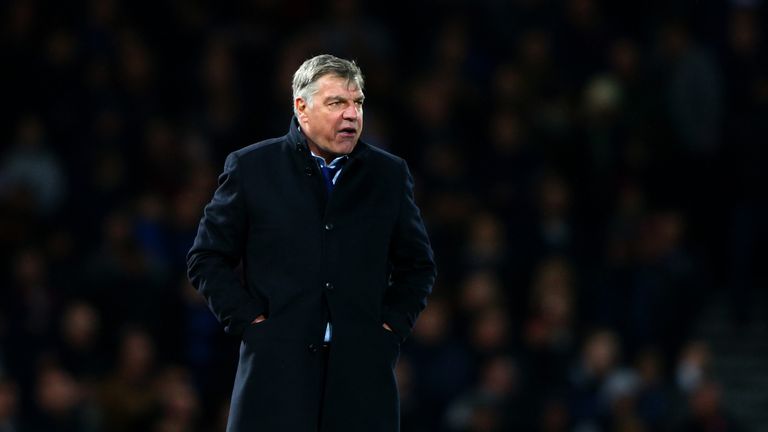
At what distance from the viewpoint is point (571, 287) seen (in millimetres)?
12125

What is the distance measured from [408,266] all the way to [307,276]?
0.42 meters

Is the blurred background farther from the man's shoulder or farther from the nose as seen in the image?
the nose

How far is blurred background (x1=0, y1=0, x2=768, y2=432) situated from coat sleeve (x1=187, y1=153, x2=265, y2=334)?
5620 millimetres

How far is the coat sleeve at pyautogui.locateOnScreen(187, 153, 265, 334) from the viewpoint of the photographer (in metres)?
5.10

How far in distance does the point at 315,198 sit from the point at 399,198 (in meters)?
0.31

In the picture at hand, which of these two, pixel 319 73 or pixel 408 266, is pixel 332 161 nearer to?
pixel 319 73

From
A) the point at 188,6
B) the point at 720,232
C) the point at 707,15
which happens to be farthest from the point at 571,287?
the point at 188,6

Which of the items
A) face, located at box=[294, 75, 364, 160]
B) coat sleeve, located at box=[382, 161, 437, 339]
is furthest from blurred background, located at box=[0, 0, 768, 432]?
face, located at box=[294, 75, 364, 160]

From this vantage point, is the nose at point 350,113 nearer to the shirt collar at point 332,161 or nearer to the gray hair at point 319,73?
the gray hair at point 319,73

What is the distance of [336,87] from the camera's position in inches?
203

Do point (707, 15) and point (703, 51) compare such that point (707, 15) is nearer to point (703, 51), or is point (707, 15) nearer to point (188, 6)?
point (703, 51)

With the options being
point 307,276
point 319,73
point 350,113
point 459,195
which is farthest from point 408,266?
point 459,195

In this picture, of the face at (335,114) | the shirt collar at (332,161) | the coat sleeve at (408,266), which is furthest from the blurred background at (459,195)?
the face at (335,114)

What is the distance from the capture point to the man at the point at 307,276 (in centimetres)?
514
